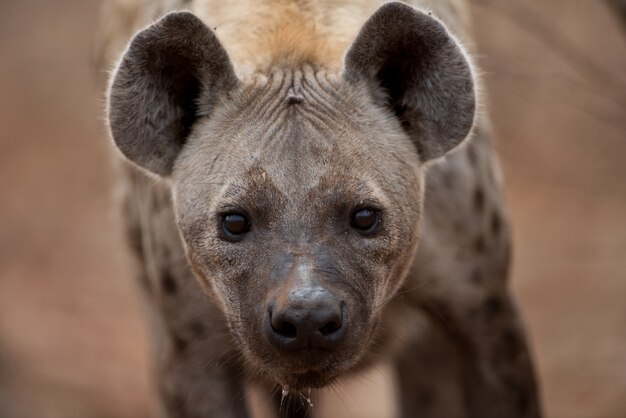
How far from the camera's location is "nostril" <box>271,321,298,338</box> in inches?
117

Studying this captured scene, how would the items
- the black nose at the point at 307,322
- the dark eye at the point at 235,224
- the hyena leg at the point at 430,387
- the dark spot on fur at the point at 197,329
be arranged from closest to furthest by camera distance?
1. the black nose at the point at 307,322
2. the dark eye at the point at 235,224
3. the dark spot on fur at the point at 197,329
4. the hyena leg at the point at 430,387

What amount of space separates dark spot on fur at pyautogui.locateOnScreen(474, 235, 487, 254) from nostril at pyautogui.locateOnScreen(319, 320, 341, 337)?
107 centimetres

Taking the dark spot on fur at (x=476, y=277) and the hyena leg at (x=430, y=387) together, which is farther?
the hyena leg at (x=430, y=387)

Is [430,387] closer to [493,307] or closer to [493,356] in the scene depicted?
[493,356]

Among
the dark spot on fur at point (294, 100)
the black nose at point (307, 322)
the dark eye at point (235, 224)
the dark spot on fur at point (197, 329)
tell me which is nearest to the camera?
the black nose at point (307, 322)

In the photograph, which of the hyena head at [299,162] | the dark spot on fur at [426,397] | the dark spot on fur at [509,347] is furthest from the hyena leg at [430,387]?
the hyena head at [299,162]

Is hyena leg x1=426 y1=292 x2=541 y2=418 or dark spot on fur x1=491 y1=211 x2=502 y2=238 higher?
dark spot on fur x1=491 y1=211 x2=502 y2=238

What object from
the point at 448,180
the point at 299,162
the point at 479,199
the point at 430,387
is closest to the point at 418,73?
the point at 299,162

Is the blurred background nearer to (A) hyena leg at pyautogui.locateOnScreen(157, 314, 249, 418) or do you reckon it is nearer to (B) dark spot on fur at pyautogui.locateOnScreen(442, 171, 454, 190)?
(A) hyena leg at pyautogui.locateOnScreen(157, 314, 249, 418)

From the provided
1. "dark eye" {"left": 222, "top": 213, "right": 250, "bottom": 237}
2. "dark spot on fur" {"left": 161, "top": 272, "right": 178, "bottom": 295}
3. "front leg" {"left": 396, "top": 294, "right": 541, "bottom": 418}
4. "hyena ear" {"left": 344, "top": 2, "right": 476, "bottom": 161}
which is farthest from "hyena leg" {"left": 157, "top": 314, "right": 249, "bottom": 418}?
"hyena ear" {"left": 344, "top": 2, "right": 476, "bottom": 161}

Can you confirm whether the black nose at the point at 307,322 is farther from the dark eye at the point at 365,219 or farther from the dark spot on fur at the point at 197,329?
the dark spot on fur at the point at 197,329

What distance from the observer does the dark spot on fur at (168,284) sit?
3.93m

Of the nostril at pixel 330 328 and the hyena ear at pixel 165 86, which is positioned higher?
the hyena ear at pixel 165 86

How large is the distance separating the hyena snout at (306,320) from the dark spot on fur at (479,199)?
104cm
